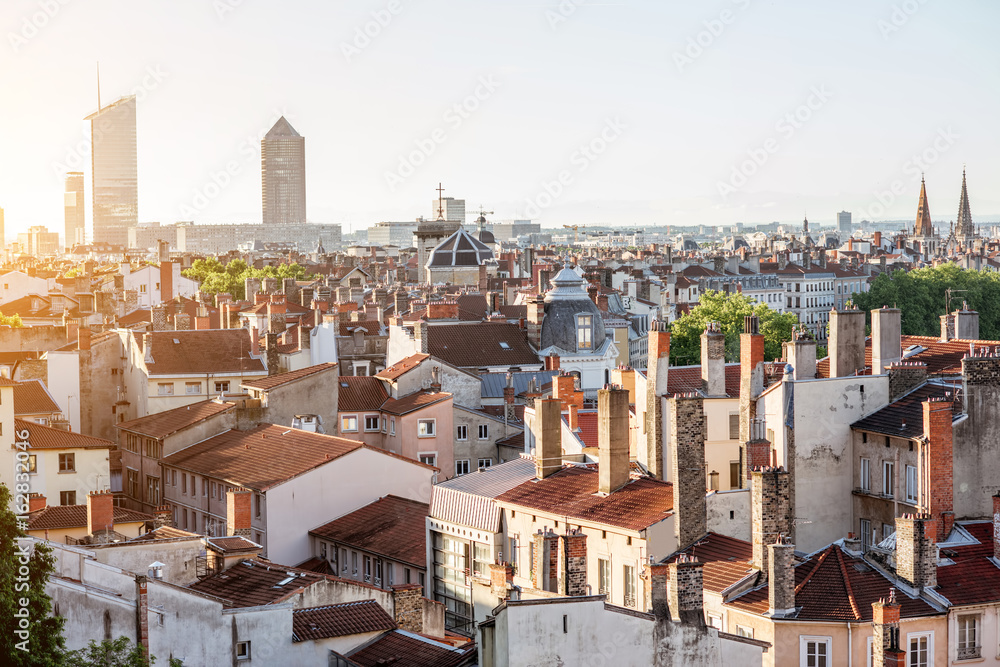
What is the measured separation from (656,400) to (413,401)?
736 inches

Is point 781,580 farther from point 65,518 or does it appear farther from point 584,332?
point 584,332

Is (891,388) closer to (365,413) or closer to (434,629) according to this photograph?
(434,629)

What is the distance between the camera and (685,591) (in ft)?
79.9

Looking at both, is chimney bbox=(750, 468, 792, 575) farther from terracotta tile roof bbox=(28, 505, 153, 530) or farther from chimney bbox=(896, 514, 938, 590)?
terracotta tile roof bbox=(28, 505, 153, 530)

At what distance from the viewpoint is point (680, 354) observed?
3091 inches

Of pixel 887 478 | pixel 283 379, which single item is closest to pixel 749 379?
pixel 887 478

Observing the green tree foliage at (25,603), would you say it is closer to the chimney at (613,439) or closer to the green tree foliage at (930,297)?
the chimney at (613,439)

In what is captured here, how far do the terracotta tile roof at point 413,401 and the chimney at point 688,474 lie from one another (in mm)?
20774

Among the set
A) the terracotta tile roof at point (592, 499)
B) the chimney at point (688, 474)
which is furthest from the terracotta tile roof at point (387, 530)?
the chimney at point (688, 474)

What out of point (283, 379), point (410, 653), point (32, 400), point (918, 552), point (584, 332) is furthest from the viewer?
point (584, 332)

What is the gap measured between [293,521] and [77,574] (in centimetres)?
1602

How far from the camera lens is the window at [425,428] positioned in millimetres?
50688

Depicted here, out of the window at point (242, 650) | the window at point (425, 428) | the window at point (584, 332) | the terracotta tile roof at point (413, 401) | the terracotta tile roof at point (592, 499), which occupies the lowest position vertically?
the window at point (242, 650)

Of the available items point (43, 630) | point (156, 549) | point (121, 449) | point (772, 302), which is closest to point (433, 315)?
point (121, 449)
